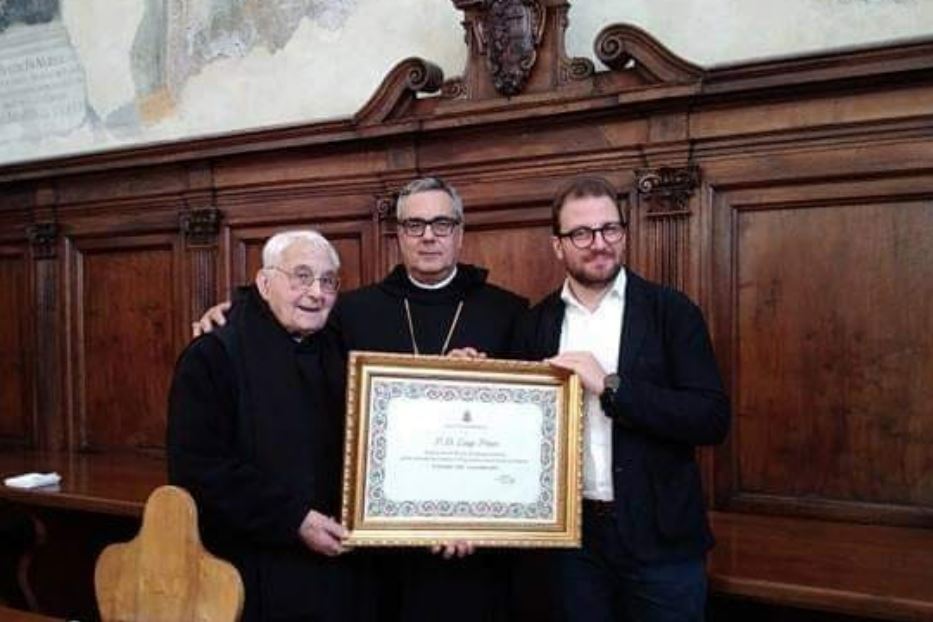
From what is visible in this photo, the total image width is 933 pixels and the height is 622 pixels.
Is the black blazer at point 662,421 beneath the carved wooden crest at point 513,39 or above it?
beneath

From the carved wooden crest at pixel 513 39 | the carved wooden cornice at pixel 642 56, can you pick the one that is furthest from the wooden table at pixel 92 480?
the carved wooden cornice at pixel 642 56

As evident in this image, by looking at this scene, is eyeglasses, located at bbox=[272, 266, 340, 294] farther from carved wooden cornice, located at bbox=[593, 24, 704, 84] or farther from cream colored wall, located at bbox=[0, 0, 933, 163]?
cream colored wall, located at bbox=[0, 0, 933, 163]

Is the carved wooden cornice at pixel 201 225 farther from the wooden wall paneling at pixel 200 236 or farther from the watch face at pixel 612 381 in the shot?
the watch face at pixel 612 381

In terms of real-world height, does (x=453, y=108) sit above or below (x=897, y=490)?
above

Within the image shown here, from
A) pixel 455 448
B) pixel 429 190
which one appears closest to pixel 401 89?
pixel 429 190

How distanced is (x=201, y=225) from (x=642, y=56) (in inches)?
88.7

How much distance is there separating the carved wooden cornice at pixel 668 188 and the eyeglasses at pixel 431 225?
994mm

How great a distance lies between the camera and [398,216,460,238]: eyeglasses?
2465mm

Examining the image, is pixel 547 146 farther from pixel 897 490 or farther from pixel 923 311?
pixel 897 490

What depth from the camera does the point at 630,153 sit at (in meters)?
3.27

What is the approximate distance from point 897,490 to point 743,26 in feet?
5.67

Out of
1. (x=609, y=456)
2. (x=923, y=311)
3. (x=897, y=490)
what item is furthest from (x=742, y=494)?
(x=609, y=456)

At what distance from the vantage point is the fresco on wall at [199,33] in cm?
436

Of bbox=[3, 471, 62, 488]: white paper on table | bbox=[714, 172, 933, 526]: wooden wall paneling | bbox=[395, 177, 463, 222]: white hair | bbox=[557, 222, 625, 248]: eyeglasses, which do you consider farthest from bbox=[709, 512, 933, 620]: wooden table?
bbox=[3, 471, 62, 488]: white paper on table
